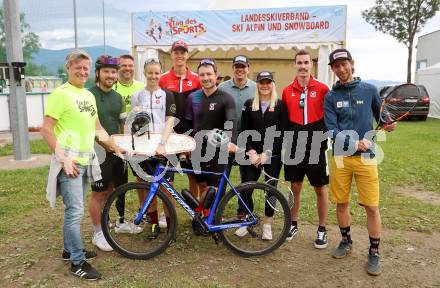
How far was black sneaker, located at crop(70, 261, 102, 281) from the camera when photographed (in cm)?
358

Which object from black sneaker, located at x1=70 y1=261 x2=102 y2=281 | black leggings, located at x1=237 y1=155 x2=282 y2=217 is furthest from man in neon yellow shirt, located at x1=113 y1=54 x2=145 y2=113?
black sneaker, located at x1=70 y1=261 x2=102 y2=281

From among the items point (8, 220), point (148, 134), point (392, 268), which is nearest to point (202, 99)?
point (148, 134)

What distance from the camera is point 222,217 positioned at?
4.16m

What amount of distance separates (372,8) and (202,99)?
26.8 meters

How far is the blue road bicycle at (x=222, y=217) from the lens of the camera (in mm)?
4020

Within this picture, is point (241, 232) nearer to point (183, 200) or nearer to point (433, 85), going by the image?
point (183, 200)

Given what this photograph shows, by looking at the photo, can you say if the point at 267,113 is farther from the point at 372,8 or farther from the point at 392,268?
the point at 372,8

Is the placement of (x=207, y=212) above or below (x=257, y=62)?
below

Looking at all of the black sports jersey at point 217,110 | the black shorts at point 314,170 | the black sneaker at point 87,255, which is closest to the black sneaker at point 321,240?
the black shorts at point 314,170

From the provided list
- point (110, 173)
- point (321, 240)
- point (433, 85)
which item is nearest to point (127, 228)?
point (110, 173)

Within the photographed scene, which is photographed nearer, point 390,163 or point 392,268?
point 392,268

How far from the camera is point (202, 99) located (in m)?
4.30

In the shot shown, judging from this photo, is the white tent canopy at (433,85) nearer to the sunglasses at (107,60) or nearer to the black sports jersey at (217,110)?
the black sports jersey at (217,110)

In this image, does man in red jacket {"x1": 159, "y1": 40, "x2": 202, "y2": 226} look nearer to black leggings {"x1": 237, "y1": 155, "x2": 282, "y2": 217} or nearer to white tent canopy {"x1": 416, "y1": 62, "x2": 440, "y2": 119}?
black leggings {"x1": 237, "y1": 155, "x2": 282, "y2": 217}
